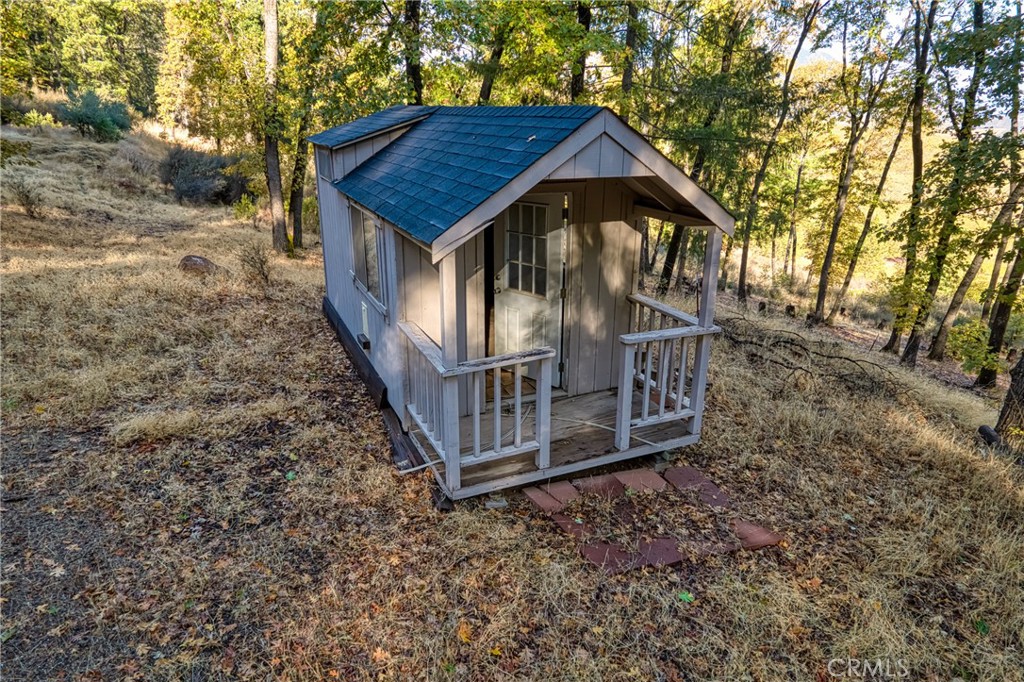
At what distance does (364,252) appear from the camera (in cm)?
617

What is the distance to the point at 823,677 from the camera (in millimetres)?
3041

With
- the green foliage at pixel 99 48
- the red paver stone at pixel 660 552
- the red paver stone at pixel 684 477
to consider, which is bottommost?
the red paver stone at pixel 660 552

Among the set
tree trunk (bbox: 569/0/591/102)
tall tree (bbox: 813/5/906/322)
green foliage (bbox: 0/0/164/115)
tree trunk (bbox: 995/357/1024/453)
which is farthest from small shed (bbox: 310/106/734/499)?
green foliage (bbox: 0/0/164/115)

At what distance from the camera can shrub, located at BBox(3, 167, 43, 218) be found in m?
12.8

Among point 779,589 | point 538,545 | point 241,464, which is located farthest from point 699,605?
point 241,464

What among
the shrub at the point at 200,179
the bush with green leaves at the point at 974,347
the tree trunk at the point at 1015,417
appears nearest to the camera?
the tree trunk at the point at 1015,417

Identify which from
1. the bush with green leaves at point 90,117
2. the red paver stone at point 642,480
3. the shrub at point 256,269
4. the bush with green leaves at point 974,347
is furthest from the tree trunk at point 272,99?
the bush with green leaves at point 90,117

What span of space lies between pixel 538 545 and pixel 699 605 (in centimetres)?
114

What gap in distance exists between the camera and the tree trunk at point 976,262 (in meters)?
5.93

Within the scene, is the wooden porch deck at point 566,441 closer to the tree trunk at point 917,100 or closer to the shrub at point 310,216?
the tree trunk at point 917,100

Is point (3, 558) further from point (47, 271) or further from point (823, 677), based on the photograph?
point (47, 271)

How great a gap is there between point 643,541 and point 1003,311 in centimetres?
984

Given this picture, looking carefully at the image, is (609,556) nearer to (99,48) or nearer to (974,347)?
(974,347)

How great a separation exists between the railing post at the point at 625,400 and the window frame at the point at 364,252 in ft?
7.80
